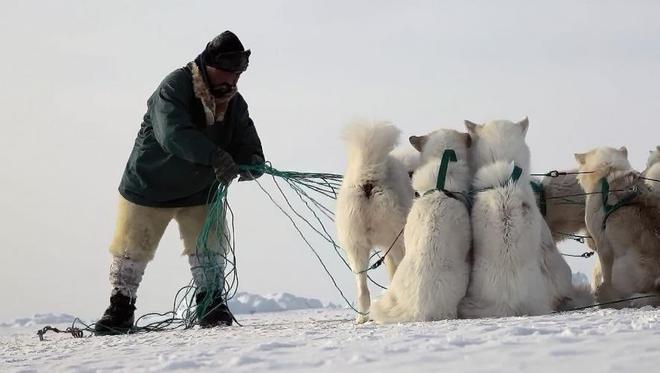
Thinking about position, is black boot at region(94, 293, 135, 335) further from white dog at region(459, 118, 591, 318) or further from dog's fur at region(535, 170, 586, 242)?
dog's fur at region(535, 170, 586, 242)

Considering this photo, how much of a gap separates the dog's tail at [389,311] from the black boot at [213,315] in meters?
1.49

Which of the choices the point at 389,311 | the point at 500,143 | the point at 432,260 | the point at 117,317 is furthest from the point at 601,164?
the point at 117,317

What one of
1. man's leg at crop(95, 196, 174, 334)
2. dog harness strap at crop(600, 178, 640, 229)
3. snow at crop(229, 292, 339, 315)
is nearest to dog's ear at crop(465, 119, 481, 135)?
dog harness strap at crop(600, 178, 640, 229)

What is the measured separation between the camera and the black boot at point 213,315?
21.7 ft

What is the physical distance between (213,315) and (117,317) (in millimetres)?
690

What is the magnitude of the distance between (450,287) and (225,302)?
202 centimetres

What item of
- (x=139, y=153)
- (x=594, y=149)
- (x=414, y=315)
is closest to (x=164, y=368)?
(x=414, y=315)

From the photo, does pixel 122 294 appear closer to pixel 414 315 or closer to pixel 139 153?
pixel 139 153

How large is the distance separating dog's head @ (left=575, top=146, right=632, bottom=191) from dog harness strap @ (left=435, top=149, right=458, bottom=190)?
1543 millimetres

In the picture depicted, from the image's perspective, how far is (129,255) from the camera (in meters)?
6.66

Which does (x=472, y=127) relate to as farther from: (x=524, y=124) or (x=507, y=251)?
(x=507, y=251)

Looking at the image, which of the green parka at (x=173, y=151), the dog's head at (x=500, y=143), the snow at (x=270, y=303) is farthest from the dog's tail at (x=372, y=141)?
the snow at (x=270, y=303)

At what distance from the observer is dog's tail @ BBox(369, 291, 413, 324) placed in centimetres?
535

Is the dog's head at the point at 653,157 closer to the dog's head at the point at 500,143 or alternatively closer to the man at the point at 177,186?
the dog's head at the point at 500,143
